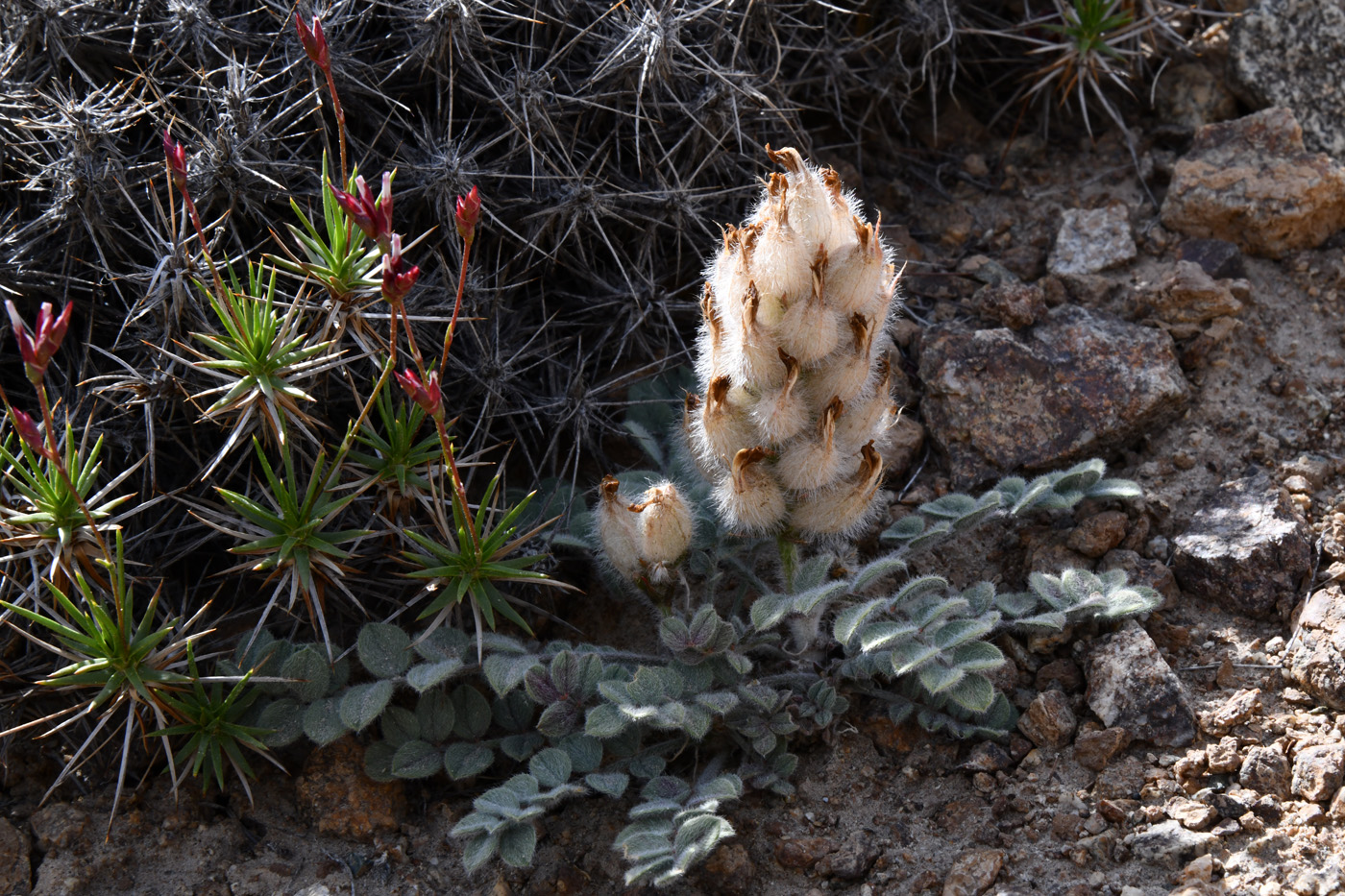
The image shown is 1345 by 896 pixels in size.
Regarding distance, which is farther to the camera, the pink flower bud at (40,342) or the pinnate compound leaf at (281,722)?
the pinnate compound leaf at (281,722)

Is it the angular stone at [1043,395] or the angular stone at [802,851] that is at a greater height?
the angular stone at [1043,395]

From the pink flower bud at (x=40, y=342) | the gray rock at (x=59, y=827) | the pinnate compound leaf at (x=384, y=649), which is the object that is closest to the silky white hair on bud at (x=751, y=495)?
the pinnate compound leaf at (x=384, y=649)

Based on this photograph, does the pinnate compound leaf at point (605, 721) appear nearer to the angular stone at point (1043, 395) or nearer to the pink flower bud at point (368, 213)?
the pink flower bud at point (368, 213)

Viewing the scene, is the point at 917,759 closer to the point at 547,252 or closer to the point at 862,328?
the point at 862,328

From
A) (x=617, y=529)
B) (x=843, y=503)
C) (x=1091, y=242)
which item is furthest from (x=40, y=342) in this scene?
(x=1091, y=242)

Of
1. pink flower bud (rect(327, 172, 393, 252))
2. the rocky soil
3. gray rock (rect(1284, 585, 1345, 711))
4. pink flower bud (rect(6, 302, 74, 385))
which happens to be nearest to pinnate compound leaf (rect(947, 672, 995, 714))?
the rocky soil

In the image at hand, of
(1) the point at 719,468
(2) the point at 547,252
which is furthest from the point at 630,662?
(2) the point at 547,252

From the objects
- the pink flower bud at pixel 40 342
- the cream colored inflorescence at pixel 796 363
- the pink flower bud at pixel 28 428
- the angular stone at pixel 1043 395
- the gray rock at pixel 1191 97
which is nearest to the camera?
the pink flower bud at pixel 40 342
